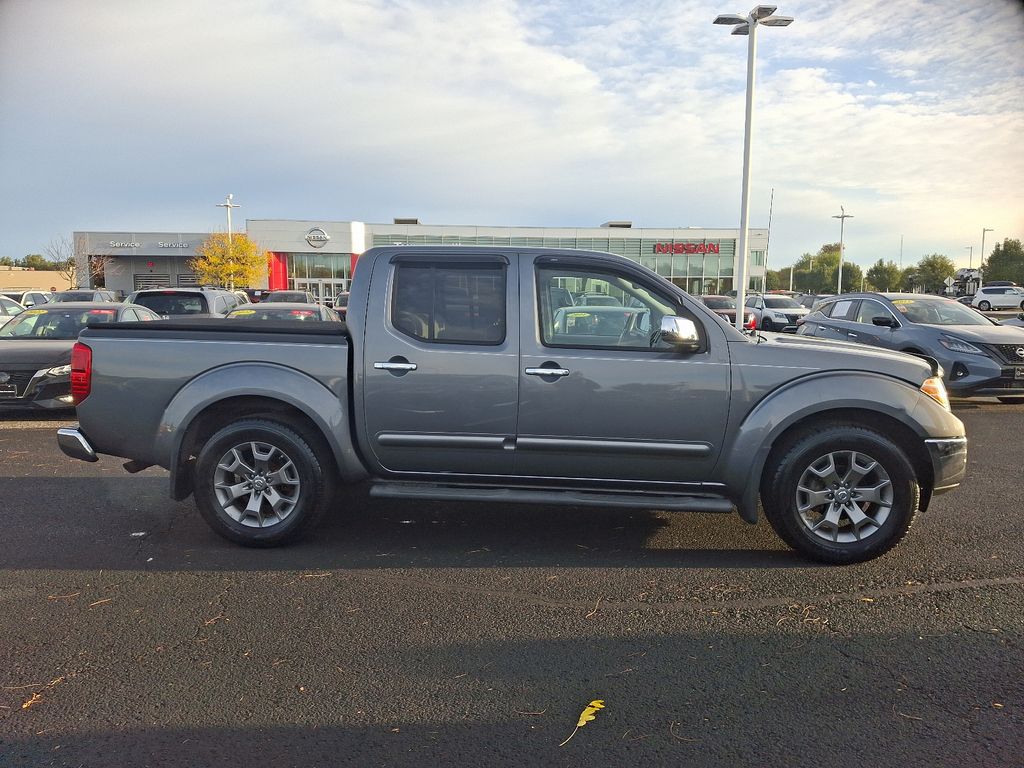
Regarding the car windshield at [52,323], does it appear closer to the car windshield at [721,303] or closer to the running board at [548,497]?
the running board at [548,497]

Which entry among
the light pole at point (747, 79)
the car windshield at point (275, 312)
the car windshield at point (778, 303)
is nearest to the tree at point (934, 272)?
the car windshield at point (778, 303)

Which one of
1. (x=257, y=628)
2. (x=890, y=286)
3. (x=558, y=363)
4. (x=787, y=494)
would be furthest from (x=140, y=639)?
(x=890, y=286)

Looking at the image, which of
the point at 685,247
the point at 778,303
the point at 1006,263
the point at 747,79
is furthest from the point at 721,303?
the point at 1006,263

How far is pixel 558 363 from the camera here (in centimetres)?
450

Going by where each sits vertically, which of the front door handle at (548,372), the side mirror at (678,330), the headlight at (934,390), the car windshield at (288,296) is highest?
the side mirror at (678,330)

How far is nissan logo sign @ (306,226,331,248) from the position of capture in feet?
178

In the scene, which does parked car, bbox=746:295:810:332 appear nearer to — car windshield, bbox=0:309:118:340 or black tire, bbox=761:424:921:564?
car windshield, bbox=0:309:118:340

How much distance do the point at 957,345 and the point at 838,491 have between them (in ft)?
23.3

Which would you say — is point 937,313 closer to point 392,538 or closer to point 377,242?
point 392,538

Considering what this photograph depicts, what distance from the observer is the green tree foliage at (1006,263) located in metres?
71.2

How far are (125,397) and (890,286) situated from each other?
102 metres

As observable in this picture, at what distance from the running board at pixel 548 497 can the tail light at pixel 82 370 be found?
6.52 feet

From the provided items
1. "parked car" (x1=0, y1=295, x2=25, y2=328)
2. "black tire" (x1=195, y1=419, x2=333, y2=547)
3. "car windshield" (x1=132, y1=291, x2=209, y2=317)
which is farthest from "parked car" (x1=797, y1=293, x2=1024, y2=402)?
"parked car" (x1=0, y1=295, x2=25, y2=328)

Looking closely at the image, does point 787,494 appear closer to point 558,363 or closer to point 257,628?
point 558,363
